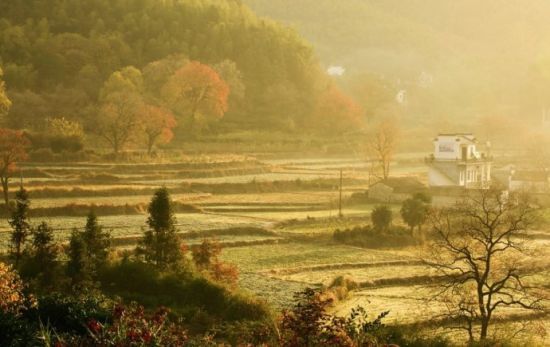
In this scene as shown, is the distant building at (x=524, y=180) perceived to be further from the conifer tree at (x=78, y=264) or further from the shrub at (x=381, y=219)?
the conifer tree at (x=78, y=264)

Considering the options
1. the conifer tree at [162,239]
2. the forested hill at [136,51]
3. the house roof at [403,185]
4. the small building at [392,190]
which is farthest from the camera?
the forested hill at [136,51]

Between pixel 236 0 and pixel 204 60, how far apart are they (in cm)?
3784

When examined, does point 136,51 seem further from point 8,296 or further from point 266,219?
point 8,296

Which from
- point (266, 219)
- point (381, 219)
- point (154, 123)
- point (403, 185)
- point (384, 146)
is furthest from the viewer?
point (154, 123)

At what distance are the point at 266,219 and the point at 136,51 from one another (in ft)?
190

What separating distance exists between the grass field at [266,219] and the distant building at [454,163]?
17.5 feet

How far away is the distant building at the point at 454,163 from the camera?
51.9 meters

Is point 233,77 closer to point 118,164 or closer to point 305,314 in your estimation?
point 118,164

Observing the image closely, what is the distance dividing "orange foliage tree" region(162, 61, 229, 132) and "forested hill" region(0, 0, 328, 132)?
7.61m

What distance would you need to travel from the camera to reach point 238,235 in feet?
122

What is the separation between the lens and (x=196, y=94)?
252 ft

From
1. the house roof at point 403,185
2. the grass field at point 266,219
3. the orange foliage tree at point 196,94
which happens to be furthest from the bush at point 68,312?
the orange foliage tree at point 196,94

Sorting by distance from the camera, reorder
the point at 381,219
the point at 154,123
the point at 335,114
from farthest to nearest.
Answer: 1. the point at 335,114
2. the point at 154,123
3. the point at 381,219

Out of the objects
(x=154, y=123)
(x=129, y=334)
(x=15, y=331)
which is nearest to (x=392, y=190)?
(x=154, y=123)
